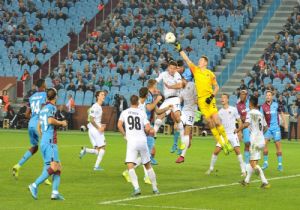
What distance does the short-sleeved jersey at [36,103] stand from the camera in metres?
21.4

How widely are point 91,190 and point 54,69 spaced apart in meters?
35.3

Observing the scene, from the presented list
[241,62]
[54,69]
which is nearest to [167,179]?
[241,62]

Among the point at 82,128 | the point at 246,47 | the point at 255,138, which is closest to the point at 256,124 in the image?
the point at 255,138

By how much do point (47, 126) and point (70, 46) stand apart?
3938cm

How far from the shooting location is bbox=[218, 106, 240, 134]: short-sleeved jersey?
23473 mm

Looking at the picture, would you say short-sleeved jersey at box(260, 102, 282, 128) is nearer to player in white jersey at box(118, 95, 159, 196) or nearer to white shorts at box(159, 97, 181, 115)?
white shorts at box(159, 97, 181, 115)

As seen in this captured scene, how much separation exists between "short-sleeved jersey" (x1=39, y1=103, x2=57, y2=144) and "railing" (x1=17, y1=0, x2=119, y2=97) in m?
35.4

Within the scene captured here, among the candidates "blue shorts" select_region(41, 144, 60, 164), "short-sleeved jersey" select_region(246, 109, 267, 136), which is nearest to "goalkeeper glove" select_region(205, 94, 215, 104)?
"short-sleeved jersey" select_region(246, 109, 267, 136)

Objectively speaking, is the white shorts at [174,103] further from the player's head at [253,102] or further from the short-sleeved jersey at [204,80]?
the player's head at [253,102]

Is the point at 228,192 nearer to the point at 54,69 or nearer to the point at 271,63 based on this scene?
the point at 271,63

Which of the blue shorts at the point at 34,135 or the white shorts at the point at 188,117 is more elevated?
the white shorts at the point at 188,117

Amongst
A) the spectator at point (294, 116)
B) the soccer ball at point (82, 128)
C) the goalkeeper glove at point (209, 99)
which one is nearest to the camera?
the goalkeeper glove at point (209, 99)

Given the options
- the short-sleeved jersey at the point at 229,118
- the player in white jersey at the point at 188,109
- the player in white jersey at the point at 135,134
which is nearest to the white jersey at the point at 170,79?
the player in white jersey at the point at 188,109

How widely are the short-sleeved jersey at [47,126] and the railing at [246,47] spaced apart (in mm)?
31814
